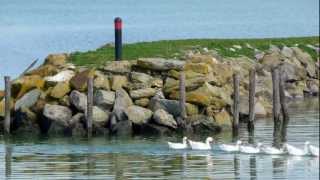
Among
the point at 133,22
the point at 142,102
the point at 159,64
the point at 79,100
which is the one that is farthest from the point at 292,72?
the point at 133,22

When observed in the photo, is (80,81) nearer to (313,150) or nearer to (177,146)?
(177,146)

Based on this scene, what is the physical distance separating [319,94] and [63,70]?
527 inches

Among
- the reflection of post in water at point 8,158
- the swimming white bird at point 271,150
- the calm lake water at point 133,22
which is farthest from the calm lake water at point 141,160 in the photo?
the calm lake water at point 133,22

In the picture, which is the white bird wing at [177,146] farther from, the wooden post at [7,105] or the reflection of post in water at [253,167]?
the wooden post at [7,105]

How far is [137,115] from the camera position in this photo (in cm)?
4506

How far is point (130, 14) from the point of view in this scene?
12206cm

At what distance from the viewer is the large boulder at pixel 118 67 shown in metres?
47.2

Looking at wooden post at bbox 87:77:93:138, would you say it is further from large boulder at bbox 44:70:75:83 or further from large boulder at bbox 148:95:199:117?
large boulder at bbox 44:70:75:83

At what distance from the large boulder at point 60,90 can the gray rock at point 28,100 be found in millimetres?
721

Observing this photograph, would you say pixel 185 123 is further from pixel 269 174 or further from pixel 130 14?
pixel 130 14

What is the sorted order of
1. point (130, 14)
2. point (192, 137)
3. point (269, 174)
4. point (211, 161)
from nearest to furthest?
point (269, 174) → point (211, 161) → point (192, 137) → point (130, 14)

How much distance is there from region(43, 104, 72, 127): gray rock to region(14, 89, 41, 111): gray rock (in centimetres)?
109

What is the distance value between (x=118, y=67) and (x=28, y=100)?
301 cm

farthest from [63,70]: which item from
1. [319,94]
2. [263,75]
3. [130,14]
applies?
[130,14]
